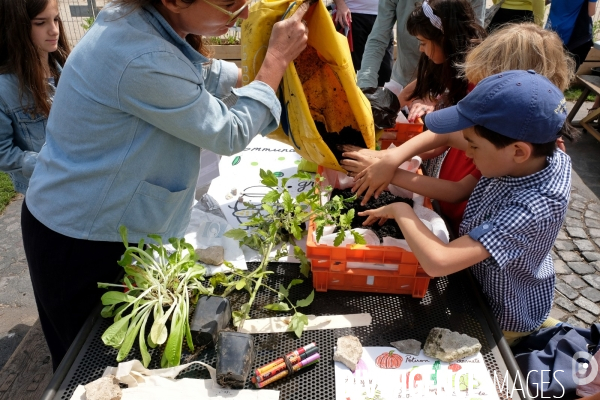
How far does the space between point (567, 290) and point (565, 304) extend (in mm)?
165

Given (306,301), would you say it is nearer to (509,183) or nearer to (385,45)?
(509,183)

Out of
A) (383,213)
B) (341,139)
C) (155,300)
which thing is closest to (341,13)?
(341,139)

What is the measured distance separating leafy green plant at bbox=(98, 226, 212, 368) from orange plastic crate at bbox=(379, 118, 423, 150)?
126 cm

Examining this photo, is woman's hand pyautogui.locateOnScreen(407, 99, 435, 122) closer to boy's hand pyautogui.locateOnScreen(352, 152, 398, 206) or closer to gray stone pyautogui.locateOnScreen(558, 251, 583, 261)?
boy's hand pyautogui.locateOnScreen(352, 152, 398, 206)

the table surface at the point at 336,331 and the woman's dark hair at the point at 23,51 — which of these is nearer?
the table surface at the point at 336,331

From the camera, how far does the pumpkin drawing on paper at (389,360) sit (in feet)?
4.48

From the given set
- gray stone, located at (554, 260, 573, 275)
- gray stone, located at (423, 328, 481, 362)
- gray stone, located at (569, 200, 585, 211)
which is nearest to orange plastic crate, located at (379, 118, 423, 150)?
gray stone, located at (423, 328, 481, 362)

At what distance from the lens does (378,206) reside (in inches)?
71.7

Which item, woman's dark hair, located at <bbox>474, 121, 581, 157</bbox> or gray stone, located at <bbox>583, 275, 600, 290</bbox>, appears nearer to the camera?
woman's dark hair, located at <bbox>474, 121, 581, 157</bbox>

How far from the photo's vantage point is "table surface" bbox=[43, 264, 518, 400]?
1.33 meters

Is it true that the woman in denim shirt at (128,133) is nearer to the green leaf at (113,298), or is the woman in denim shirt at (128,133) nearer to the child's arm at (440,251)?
the green leaf at (113,298)

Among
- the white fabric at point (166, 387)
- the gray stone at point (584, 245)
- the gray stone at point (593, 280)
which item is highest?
the white fabric at point (166, 387)

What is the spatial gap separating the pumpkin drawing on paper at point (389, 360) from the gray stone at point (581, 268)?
2621mm

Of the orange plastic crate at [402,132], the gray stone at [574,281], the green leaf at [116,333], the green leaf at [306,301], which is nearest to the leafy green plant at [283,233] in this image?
the green leaf at [306,301]
